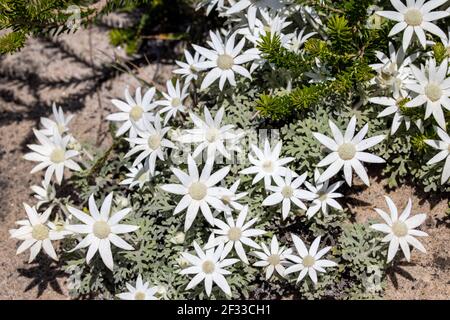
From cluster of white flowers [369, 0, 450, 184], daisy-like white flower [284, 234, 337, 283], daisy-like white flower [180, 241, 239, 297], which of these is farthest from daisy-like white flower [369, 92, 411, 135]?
daisy-like white flower [180, 241, 239, 297]

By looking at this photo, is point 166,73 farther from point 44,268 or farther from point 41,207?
point 44,268

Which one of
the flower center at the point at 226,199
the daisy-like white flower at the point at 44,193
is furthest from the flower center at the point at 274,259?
the daisy-like white flower at the point at 44,193

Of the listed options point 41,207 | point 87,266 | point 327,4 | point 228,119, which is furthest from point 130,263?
point 327,4

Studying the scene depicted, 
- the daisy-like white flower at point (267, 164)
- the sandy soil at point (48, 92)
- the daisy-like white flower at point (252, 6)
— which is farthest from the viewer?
the sandy soil at point (48, 92)

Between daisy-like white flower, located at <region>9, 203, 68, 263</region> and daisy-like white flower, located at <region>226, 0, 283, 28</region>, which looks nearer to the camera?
daisy-like white flower, located at <region>9, 203, 68, 263</region>

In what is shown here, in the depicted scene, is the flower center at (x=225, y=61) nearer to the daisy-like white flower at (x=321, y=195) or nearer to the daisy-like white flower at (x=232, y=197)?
the daisy-like white flower at (x=232, y=197)

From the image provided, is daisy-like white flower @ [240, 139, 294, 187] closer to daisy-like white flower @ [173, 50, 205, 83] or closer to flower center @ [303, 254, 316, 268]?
flower center @ [303, 254, 316, 268]
